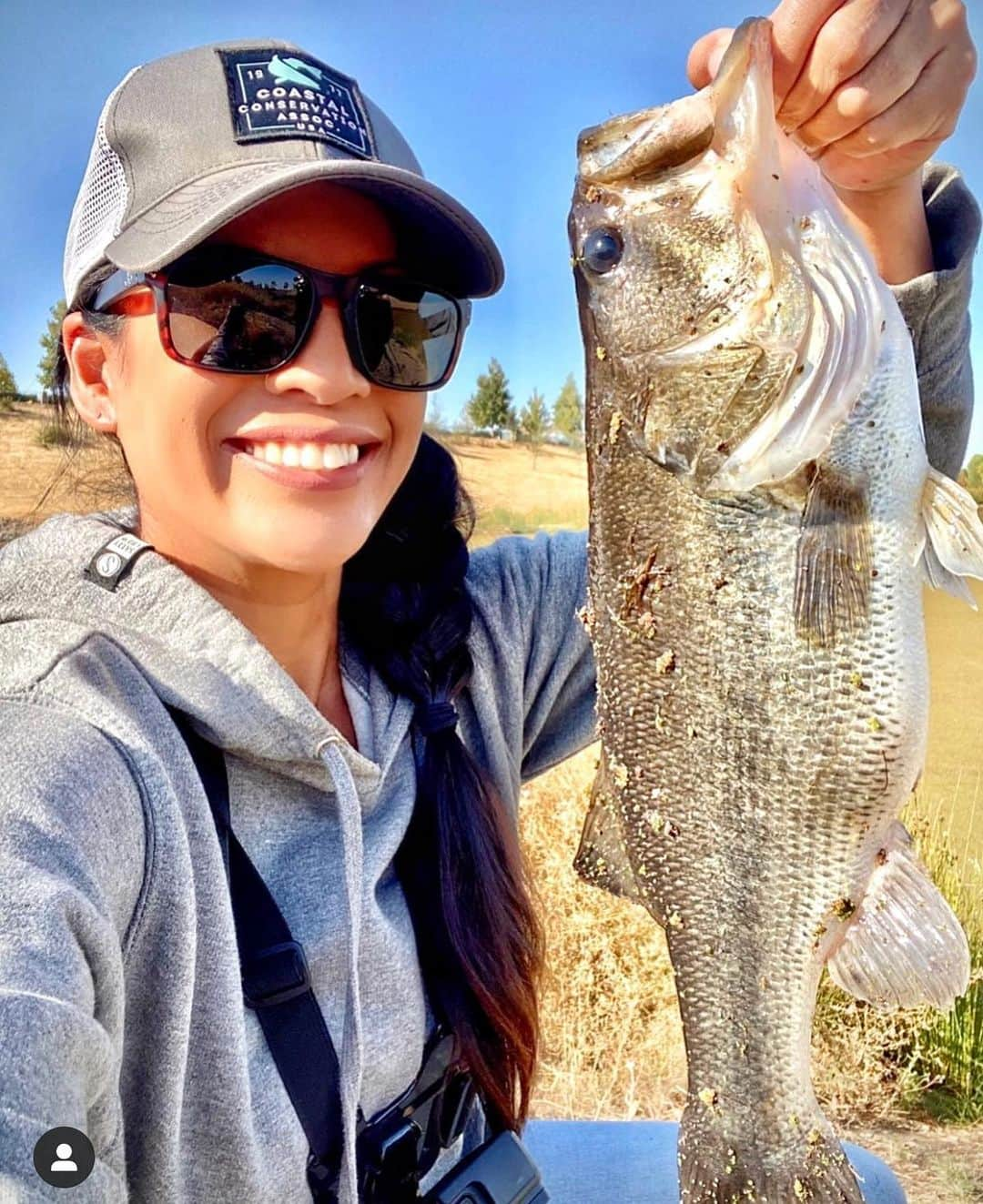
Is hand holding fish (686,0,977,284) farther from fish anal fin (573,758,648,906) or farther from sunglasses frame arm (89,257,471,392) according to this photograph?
fish anal fin (573,758,648,906)

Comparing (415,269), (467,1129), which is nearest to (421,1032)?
(467,1129)

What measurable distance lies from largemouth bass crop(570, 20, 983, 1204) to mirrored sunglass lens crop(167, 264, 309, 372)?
55 cm

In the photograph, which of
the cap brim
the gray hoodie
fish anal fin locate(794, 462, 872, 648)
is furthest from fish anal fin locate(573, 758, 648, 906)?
the cap brim

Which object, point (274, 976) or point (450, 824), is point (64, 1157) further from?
point (450, 824)

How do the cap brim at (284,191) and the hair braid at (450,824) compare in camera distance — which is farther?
the hair braid at (450,824)

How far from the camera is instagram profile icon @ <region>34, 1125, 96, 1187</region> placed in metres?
1.04

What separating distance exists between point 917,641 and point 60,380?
174 centimetres

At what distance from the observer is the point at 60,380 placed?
2145 millimetres

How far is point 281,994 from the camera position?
65.9 inches

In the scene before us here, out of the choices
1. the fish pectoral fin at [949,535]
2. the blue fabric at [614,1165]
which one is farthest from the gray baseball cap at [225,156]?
the blue fabric at [614,1165]

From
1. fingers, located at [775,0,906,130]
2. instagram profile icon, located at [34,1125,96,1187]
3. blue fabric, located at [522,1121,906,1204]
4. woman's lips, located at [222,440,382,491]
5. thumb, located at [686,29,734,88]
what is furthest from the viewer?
blue fabric, located at [522,1121,906,1204]

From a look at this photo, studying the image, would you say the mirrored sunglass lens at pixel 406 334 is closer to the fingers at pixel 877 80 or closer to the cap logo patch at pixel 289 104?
the cap logo patch at pixel 289 104

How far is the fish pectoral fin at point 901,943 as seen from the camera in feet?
5.50

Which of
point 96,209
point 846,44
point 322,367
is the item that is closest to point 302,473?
point 322,367
